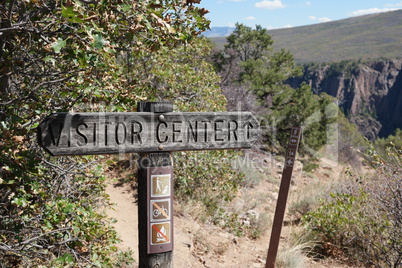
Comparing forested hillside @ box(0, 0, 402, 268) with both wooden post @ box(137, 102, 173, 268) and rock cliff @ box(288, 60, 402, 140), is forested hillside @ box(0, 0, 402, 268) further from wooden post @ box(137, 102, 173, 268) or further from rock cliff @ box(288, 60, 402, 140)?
rock cliff @ box(288, 60, 402, 140)

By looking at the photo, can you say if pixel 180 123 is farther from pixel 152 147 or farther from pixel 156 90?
pixel 156 90

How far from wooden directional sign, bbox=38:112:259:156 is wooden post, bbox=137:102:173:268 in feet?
0.22

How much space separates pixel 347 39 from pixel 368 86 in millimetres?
45148

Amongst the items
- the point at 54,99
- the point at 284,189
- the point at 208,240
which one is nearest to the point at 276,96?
the point at 208,240

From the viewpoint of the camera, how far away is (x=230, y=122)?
8.30 feet

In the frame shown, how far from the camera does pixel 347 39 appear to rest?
473 ft

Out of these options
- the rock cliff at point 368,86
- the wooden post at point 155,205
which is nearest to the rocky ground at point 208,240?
the wooden post at point 155,205

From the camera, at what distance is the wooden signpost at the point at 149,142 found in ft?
6.80

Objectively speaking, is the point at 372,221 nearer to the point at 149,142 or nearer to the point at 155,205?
the point at 155,205

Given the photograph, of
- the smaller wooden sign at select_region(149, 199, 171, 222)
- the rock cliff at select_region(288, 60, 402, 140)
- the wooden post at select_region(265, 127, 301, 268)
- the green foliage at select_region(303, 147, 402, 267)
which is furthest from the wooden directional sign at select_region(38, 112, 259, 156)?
the rock cliff at select_region(288, 60, 402, 140)

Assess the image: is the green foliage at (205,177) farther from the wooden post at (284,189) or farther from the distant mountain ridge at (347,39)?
the distant mountain ridge at (347,39)

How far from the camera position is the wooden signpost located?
2072 mm

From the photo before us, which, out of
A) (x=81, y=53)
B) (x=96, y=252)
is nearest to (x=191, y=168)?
(x=96, y=252)

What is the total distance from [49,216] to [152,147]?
175 centimetres
